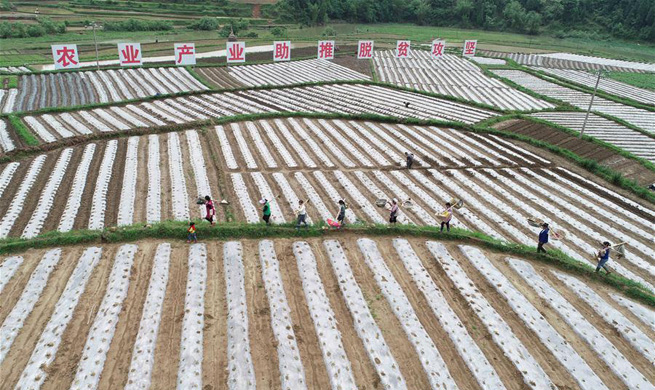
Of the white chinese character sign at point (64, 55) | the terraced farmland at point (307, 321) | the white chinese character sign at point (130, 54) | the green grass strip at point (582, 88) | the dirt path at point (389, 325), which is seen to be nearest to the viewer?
the terraced farmland at point (307, 321)

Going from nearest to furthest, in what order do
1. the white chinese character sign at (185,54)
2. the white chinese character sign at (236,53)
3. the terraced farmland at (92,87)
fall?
1. the terraced farmland at (92,87)
2. the white chinese character sign at (185,54)
3. the white chinese character sign at (236,53)

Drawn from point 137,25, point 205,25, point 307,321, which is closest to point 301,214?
point 307,321

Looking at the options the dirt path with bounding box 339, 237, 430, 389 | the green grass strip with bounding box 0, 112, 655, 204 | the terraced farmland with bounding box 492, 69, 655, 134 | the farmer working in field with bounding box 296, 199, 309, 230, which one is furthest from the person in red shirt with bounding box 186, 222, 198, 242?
the terraced farmland with bounding box 492, 69, 655, 134

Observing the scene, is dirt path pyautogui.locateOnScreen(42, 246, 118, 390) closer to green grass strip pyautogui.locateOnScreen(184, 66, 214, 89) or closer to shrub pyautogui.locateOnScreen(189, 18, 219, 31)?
green grass strip pyautogui.locateOnScreen(184, 66, 214, 89)

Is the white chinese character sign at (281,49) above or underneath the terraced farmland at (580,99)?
above

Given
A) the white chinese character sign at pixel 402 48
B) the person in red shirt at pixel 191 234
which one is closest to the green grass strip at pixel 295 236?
the person in red shirt at pixel 191 234

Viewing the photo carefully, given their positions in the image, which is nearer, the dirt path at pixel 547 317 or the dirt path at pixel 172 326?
the dirt path at pixel 172 326

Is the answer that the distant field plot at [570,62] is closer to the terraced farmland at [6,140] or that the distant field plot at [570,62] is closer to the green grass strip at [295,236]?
the green grass strip at [295,236]

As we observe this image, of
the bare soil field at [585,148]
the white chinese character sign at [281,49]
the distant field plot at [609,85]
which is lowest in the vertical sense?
the bare soil field at [585,148]
